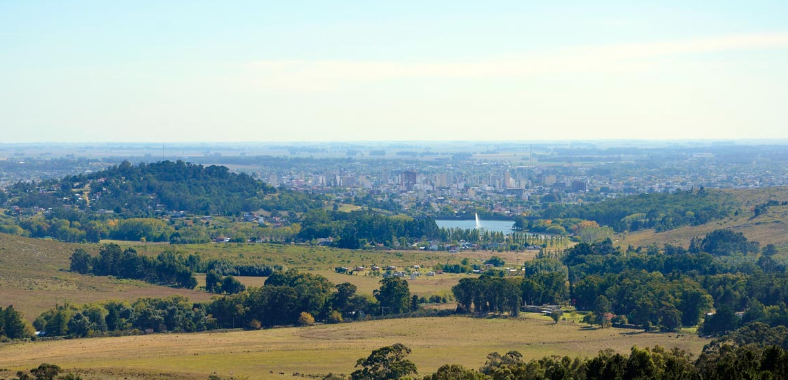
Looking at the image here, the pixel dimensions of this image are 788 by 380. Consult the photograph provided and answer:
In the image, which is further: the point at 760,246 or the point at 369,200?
the point at 369,200

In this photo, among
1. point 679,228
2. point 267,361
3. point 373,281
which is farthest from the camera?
point 679,228

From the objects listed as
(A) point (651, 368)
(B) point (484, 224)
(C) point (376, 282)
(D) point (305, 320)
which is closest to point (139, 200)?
(B) point (484, 224)

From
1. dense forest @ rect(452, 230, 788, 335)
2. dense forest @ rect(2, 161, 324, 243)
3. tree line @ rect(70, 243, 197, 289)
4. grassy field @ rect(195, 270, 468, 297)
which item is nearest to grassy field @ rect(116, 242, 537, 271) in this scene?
grassy field @ rect(195, 270, 468, 297)

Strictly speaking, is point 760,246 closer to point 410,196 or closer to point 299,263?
point 299,263

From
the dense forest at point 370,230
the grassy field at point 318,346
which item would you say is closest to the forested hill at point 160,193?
the dense forest at point 370,230

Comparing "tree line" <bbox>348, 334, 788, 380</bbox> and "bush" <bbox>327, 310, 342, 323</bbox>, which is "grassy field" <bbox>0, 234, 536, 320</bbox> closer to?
"bush" <bbox>327, 310, 342, 323</bbox>

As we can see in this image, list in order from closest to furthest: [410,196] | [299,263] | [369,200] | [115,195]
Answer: [299,263], [115,195], [369,200], [410,196]

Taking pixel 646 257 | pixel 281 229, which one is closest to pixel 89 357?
pixel 646 257
